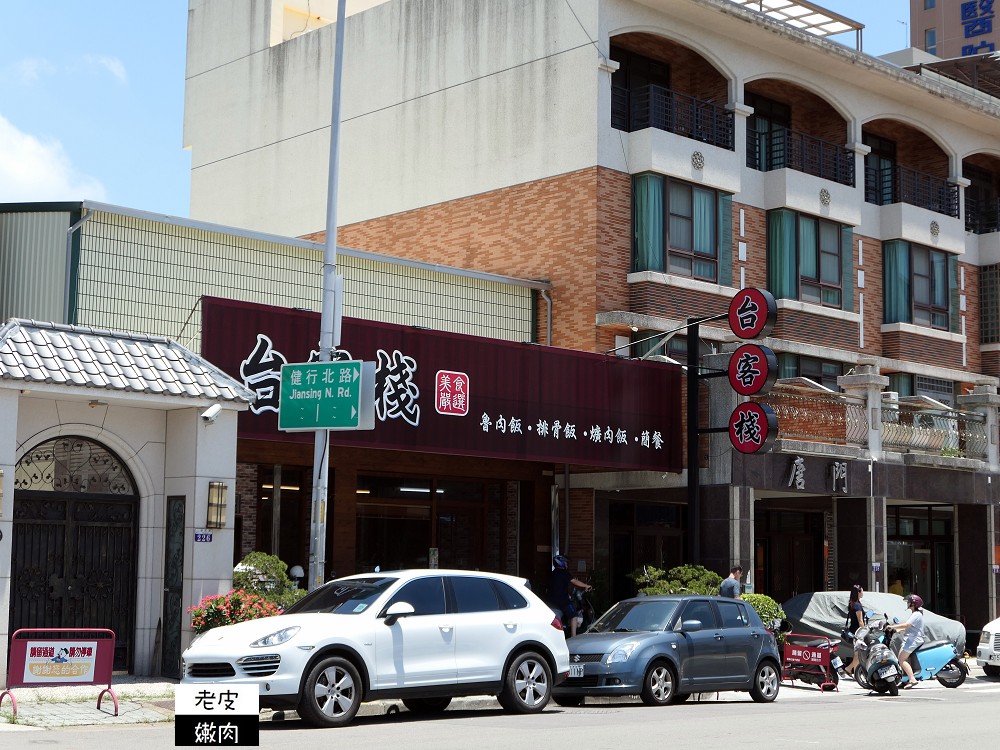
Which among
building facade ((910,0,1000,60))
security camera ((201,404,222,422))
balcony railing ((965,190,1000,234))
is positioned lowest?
security camera ((201,404,222,422))

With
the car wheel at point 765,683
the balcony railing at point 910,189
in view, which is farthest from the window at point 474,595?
the balcony railing at point 910,189

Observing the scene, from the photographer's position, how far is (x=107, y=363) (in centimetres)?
1784

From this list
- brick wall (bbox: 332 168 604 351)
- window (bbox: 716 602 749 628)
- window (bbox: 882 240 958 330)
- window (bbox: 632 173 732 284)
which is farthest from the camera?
window (bbox: 882 240 958 330)

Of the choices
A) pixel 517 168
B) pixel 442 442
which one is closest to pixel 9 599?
pixel 442 442

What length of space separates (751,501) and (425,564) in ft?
20.5

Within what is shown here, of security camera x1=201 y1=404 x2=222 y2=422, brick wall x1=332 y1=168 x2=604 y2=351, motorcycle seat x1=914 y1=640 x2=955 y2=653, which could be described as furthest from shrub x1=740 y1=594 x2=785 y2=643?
security camera x1=201 y1=404 x2=222 y2=422

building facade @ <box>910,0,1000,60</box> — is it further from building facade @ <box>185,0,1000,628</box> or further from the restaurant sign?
the restaurant sign

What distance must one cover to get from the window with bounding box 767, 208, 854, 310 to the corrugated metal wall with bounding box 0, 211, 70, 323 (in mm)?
15544

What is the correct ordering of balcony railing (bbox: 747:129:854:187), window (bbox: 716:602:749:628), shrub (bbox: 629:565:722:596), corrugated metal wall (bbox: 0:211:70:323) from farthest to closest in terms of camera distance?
balcony railing (bbox: 747:129:854:187)
shrub (bbox: 629:565:722:596)
corrugated metal wall (bbox: 0:211:70:323)
window (bbox: 716:602:749:628)

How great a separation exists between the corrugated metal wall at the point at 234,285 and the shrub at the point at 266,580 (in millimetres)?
4359

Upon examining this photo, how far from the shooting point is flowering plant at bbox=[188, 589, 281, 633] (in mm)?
17672

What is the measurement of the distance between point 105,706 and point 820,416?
645 inches

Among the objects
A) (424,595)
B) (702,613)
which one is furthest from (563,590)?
(424,595)

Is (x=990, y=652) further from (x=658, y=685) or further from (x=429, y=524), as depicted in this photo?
(x=429, y=524)
